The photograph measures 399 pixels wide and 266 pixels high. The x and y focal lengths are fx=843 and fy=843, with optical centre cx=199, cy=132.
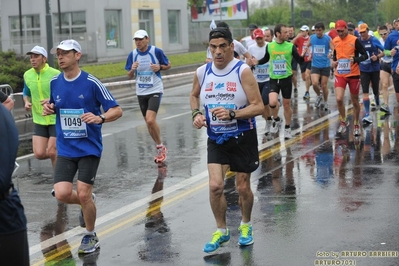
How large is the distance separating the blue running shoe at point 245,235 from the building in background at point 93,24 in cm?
3522

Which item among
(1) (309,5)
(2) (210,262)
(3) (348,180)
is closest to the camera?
(2) (210,262)

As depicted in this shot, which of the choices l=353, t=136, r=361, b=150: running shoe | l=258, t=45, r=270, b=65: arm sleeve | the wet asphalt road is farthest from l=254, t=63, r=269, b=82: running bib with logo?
l=353, t=136, r=361, b=150: running shoe

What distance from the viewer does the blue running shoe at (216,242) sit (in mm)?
7520

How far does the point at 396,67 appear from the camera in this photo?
16.7 m

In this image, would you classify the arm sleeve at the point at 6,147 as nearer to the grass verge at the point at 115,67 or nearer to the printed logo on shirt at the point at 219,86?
the printed logo on shirt at the point at 219,86

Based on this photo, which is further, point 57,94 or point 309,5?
point 309,5

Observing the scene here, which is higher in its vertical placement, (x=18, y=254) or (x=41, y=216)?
(x=18, y=254)

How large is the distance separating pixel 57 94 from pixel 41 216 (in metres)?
1.93

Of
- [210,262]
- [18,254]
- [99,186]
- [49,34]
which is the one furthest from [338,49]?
[49,34]

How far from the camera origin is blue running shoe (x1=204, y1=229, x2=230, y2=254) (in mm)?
7520

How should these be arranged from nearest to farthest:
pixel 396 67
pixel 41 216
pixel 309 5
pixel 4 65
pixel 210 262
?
pixel 210 262 < pixel 41 216 < pixel 396 67 < pixel 4 65 < pixel 309 5

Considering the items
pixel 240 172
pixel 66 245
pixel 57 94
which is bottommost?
pixel 66 245

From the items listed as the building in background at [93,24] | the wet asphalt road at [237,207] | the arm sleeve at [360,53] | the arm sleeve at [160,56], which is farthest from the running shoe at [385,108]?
the building in background at [93,24]

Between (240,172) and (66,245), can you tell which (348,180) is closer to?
(240,172)
